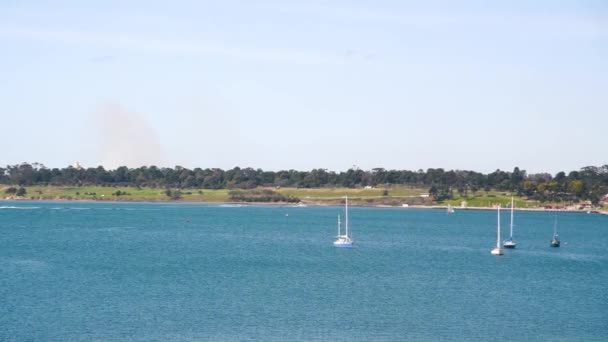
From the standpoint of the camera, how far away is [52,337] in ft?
150

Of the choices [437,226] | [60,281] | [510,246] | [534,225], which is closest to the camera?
[60,281]

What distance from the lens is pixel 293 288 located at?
63.5m

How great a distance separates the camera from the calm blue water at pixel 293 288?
48.6m

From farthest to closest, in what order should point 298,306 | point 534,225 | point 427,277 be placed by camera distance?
point 534,225, point 427,277, point 298,306

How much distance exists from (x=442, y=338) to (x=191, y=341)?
42.1ft

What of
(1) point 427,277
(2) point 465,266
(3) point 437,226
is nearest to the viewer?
(1) point 427,277

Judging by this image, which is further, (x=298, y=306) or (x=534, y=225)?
(x=534, y=225)

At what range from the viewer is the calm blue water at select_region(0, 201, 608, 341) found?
1912 inches

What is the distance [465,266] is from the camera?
8081 cm

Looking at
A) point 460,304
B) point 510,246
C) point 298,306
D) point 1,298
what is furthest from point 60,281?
point 510,246

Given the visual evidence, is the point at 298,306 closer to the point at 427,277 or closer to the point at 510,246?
the point at 427,277

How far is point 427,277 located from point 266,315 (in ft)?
73.6

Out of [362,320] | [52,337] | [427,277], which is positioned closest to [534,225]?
[427,277]

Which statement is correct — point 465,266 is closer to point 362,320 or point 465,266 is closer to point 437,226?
point 362,320
